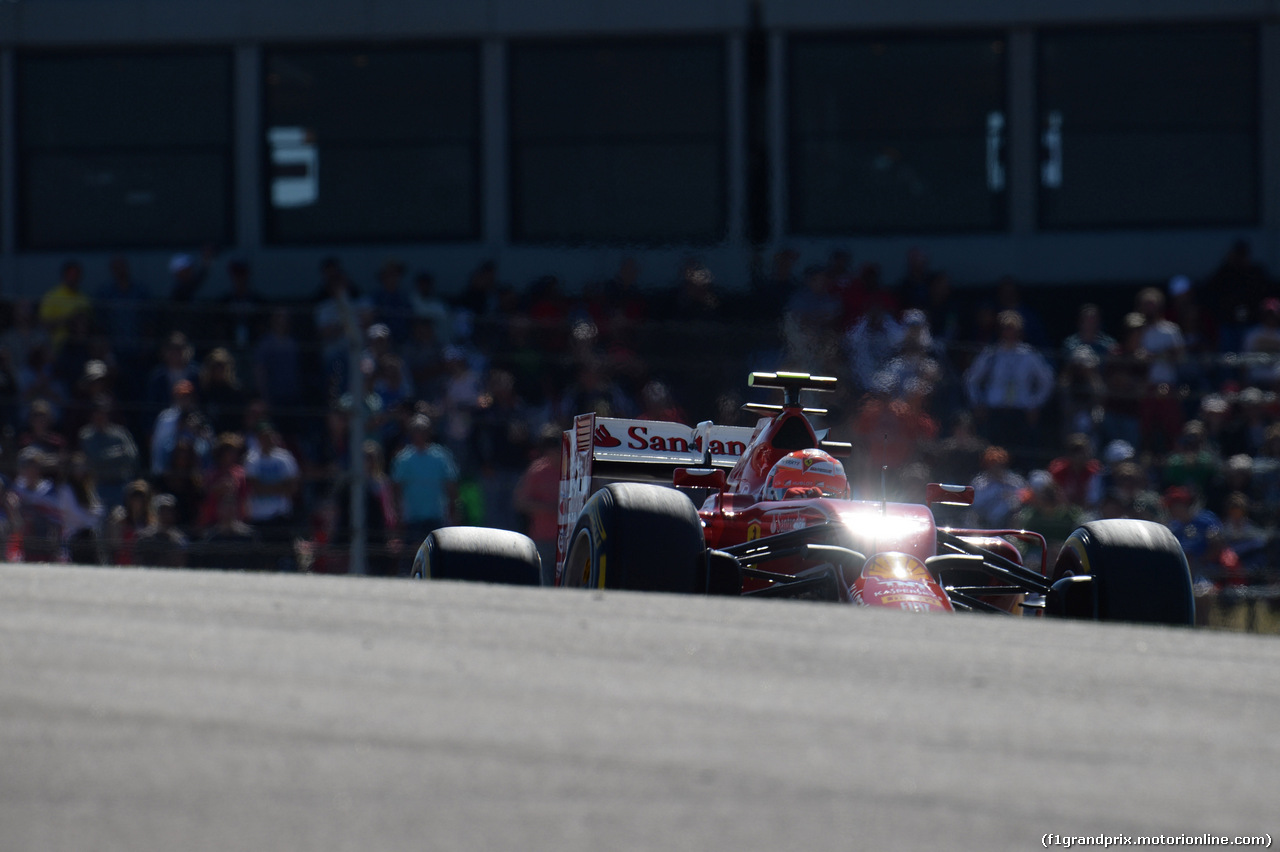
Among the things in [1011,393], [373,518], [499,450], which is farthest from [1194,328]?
[373,518]

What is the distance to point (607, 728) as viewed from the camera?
3008 millimetres

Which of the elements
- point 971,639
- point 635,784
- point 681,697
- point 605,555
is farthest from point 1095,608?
point 635,784

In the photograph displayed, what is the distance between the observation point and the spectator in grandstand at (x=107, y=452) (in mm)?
9703

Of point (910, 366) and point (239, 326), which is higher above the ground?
point (239, 326)

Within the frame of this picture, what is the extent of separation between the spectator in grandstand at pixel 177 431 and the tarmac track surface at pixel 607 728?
19.5 feet

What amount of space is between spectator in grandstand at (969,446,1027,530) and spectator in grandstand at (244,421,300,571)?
13.1 ft

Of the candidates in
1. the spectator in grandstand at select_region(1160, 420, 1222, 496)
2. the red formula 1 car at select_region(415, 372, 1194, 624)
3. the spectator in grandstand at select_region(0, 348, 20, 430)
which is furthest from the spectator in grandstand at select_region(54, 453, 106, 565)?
the spectator in grandstand at select_region(1160, 420, 1222, 496)

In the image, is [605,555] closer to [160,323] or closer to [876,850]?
[876,850]

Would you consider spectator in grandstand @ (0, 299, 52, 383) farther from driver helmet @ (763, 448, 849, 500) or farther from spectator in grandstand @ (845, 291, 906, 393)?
driver helmet @ (763, 448, 849, 500)

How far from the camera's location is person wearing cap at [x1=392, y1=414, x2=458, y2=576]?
9914 millimetres

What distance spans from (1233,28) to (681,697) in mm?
14928

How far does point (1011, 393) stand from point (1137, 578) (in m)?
4.74

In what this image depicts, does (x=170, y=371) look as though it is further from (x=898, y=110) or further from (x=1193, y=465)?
(x=898, y=110)

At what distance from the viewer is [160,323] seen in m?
10.7
